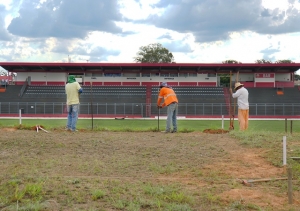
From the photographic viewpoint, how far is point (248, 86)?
5456 centimetres

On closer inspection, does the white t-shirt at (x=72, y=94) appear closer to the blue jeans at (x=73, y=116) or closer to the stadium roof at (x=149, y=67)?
the blue jeans at (x=73, y=116)

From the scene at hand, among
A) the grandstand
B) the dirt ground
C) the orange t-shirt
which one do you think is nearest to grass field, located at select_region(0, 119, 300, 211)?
the dirt ground

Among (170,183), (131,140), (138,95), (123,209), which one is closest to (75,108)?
(131,140)

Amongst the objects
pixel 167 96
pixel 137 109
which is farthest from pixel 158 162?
pixel 137 109

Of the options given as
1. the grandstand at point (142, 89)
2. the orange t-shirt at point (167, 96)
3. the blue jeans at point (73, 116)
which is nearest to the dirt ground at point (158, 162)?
the blue jeans at point (73, 116)

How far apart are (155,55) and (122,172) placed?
8517 cm

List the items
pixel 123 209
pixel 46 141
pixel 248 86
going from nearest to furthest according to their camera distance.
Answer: pixel 123 209, pixel 46 141, pixel 248 86

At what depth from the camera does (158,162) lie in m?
7.29

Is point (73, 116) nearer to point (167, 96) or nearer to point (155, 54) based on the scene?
point (167, 96)

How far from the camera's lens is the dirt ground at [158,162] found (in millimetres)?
5574

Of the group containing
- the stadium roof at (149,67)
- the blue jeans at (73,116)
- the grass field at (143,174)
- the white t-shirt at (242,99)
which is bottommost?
the grass field at (143,174)

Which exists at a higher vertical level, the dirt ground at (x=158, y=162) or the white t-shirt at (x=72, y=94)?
the white t-shirt at (x=72, y=94)

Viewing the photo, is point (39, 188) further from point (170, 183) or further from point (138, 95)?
point (138, 95)

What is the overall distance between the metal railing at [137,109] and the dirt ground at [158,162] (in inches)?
1245
